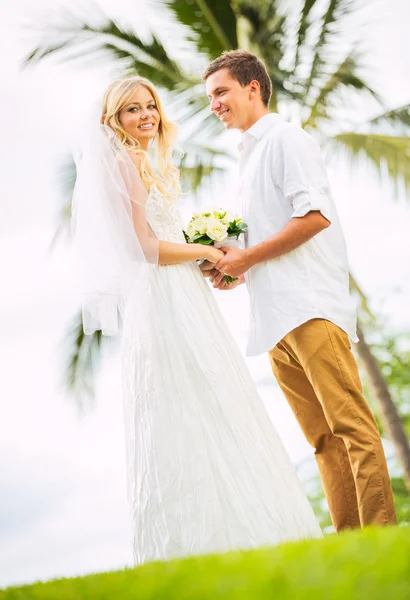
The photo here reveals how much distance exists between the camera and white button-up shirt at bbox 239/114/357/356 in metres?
3.86

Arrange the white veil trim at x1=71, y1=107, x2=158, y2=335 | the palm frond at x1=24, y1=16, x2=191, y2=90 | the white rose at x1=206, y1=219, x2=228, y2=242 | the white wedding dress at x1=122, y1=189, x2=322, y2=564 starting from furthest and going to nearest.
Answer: the palm frond at x1=24, y1=16, x2=191, y2=90 → the white rose at x1=206, y1=219, x2=228, y2=242 → the white veil trim at x1=71, y1=107, x2=158, y2=335 → the white wedding dress at x1=122, y1=189, x2=322, y2=564

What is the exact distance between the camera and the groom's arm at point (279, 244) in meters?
3.82

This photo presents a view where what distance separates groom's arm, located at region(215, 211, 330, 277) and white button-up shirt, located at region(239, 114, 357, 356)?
0.15 feet

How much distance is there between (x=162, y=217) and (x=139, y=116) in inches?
20.8

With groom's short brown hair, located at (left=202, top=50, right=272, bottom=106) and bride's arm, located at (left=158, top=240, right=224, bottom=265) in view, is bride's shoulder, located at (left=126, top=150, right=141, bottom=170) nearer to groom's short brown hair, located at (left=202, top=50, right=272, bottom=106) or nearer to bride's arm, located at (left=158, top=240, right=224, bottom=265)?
bride's arm, located at (left=158, top=240, right=224, bottom=265)

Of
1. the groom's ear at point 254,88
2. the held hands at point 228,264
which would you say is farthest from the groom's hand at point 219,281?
the groom's ear at point 254,88

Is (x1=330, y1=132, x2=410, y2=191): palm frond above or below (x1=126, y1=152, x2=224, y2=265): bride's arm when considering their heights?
below

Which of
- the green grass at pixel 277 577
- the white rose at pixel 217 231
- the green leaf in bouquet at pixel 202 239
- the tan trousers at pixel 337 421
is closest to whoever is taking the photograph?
the green grass at pixel 277 577

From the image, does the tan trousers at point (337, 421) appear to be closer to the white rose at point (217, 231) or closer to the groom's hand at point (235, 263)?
the groom's hand at point (235, 263)

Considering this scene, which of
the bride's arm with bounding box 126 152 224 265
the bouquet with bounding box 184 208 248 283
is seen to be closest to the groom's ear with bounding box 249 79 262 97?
the bouquet with bounding box 184 208 248 283

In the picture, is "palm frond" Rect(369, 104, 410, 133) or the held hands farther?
"palm frond" Rect(369, 104, 410, 133)

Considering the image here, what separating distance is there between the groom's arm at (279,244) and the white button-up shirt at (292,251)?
0.04 metres

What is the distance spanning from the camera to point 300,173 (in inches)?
153

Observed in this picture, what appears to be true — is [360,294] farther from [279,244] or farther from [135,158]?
[135,158]
